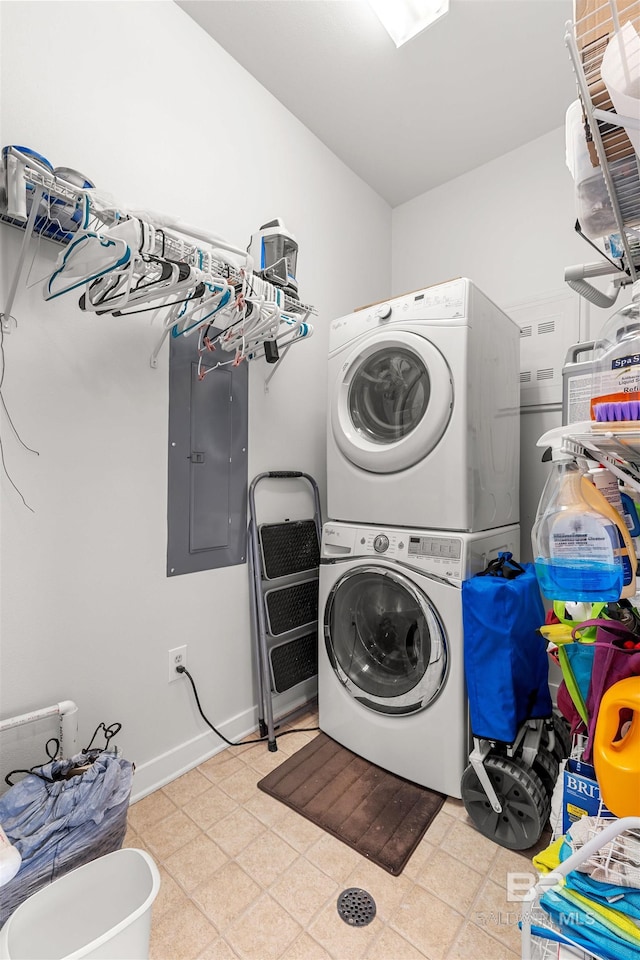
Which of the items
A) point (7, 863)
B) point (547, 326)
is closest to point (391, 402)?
point (547, 326)

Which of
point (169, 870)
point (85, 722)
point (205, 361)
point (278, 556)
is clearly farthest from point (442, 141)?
point (169, 870)

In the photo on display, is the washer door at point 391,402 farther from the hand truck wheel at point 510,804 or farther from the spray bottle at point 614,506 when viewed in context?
the hand truck wheel at point 510,804

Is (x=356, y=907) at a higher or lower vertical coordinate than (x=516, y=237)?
lower

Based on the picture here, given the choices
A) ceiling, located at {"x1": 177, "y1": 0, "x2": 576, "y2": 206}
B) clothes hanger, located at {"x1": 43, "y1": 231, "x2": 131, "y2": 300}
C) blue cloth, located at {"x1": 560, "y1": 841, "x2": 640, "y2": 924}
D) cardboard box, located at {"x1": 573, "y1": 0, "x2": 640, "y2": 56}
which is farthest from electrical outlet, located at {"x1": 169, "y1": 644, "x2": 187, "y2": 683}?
ceiling, located at {"x1": 177, "y1": 0, "x2": 576, "y2": 206}

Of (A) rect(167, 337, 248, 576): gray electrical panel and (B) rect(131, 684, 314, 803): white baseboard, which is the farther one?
(A) rect(167, 337, 248, 576): gray electrical panel

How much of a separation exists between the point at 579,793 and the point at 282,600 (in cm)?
138

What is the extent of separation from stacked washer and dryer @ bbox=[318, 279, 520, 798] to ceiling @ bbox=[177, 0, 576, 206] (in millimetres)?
1174

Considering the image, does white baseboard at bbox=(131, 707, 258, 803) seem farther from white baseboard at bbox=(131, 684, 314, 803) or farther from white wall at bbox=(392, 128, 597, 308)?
white wall at bbox=(392, 128, 597, 308)

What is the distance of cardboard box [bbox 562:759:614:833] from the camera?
3.59 feet

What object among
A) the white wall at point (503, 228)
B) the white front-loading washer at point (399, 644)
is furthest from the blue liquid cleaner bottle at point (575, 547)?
the white wall at point (503, 228)

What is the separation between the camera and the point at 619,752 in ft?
2.67

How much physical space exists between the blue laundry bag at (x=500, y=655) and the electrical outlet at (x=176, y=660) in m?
1.11

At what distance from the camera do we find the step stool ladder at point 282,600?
2.11 m

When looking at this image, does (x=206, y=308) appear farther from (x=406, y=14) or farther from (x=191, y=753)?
(x=191, y=753)
